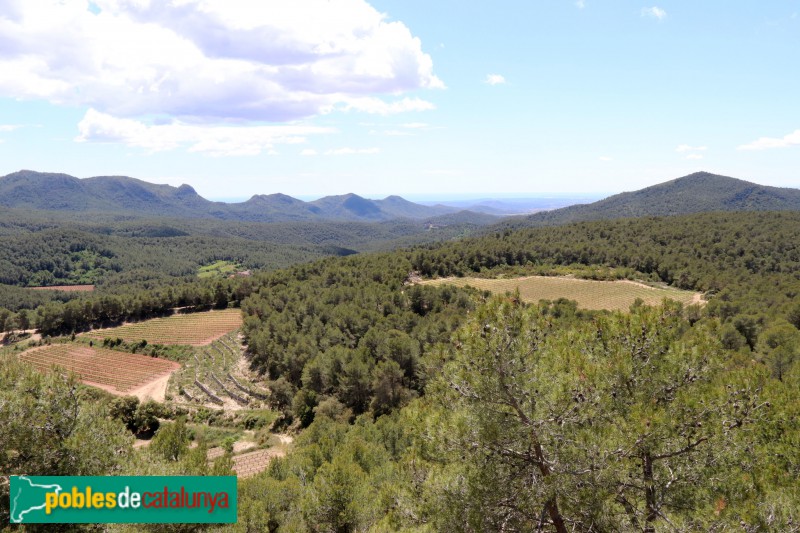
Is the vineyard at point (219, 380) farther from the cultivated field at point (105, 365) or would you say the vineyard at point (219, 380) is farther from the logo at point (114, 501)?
the logo at point (114, 501)

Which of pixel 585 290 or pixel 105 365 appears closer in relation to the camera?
pixel 105 365

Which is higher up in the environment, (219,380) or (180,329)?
(180,329)

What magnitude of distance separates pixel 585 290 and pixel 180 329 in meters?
92.0

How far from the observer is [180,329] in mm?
86875

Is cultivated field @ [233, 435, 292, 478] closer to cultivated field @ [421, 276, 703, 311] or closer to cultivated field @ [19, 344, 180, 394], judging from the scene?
cultivated field @ [19, 344, 180, 394]

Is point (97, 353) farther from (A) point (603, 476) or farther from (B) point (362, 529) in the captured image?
(A) point (603, 476)

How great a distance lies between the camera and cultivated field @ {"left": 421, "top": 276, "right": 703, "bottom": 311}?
84625mm

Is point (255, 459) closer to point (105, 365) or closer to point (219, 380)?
point (219, 380)

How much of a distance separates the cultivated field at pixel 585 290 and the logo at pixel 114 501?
246 feet

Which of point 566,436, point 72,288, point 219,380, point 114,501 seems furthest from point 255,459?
point 72,288

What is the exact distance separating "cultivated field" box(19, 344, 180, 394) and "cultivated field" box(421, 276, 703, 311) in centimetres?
6259

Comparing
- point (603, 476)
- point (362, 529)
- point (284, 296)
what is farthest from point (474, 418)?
point (284, 296)

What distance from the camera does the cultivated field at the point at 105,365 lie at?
65188 millimetres

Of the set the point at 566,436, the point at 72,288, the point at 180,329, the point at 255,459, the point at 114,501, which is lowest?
the point at 72,288
